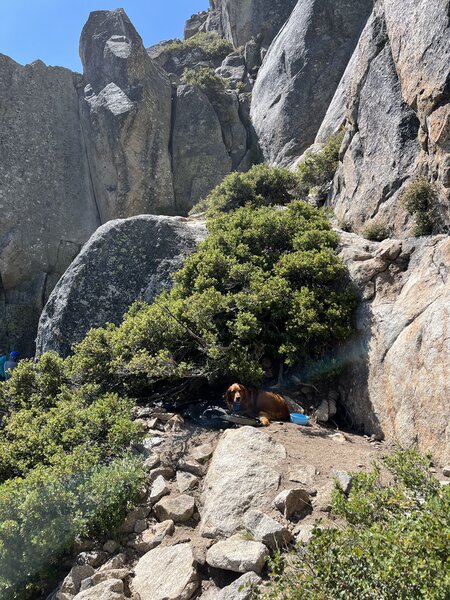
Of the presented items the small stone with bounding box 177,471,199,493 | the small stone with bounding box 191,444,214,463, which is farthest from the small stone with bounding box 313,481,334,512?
the small stone with bounding box 191,444,214,463

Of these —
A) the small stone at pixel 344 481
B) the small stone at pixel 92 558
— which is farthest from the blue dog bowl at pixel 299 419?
the small stone at pixel 92 558

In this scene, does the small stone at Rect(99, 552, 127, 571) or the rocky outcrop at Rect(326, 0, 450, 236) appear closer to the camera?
the small stone at Rect(99, 552, 127, 571)

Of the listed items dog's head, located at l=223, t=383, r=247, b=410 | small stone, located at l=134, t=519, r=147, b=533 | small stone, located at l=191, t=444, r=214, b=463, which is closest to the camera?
small stone, located at l=134, t=519, r=147, b=533

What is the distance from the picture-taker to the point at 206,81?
922 inches

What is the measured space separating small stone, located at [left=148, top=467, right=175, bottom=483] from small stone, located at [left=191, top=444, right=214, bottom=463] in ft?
1.26

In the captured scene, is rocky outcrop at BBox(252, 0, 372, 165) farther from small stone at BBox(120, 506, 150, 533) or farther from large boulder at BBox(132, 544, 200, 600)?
large boulder at BBox(132, 544, 200, 600)

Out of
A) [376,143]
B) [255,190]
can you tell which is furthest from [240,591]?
[255,190]

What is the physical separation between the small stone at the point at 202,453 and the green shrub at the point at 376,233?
229 inches

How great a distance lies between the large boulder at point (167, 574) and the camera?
4.04m

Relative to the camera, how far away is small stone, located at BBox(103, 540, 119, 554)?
471cm

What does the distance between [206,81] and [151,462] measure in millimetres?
21443

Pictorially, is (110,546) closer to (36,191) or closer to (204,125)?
(36,191)

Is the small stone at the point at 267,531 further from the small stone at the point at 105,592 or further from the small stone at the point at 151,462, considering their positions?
the small stone at the point at 151,462

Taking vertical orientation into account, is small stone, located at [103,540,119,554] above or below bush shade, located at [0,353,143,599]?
below
